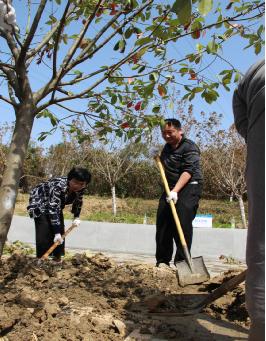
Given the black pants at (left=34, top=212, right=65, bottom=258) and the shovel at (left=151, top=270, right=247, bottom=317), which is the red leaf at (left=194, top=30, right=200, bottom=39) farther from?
the black pants at (left=34, top=212, right=65, bottom=258)

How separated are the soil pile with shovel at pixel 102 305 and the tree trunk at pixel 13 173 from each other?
50 cm

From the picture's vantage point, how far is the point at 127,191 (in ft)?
82.7

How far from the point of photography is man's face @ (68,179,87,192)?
4675 mm

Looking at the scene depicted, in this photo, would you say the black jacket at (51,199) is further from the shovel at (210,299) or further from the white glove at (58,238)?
the shovel at (210,299)

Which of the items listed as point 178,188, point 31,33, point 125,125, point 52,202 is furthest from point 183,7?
point 52,202

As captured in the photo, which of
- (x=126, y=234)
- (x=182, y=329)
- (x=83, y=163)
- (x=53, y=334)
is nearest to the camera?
(x=53, y=334)

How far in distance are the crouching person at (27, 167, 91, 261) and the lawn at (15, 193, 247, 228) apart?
1111 cm

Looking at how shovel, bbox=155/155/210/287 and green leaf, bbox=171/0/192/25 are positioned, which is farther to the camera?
shovel, bbox=155/155/210/287

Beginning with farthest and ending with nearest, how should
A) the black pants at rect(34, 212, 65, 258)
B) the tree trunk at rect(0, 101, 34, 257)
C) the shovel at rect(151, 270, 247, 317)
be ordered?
the black pants at rect(34, 212, 65, 258) < the tree trunk at rect(0, 101, 34, 257) < the shovel at rect(151, 270, 247, 317)

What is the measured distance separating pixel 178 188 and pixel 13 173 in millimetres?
2076

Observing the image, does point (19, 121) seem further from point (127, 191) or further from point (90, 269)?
point (127, 191)

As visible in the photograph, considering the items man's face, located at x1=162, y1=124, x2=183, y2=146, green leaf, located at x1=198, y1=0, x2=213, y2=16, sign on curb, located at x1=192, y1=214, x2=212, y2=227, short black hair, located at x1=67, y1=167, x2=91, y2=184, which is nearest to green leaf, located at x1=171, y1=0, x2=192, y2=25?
green leaf, located at x1=198, y1=0, x2=213, y2=16

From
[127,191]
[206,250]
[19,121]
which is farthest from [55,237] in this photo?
[127,191]

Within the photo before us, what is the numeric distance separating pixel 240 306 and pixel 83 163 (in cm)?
2040
